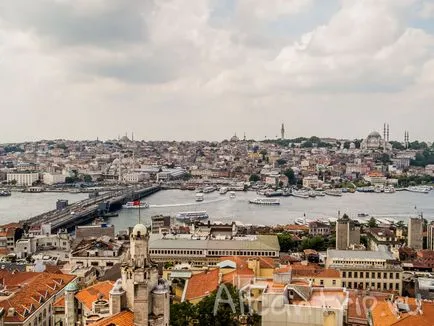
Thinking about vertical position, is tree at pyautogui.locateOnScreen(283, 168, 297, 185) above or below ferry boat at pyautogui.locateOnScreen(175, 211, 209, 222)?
above

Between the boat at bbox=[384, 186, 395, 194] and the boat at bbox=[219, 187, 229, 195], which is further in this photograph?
the boat at bbox=[384, 186, 395, 194]

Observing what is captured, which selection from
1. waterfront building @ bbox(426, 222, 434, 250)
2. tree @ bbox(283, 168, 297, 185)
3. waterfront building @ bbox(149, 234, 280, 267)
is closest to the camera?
waterfront building @ bbox(149, 234, 280, 267)

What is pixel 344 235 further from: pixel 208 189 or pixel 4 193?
pixel 4 193

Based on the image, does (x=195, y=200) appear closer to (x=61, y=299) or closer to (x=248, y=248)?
(x=248, y=248)

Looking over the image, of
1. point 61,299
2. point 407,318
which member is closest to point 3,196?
point 61,299

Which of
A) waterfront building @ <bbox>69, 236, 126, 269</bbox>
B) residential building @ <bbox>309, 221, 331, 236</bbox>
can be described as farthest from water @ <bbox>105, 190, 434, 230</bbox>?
waterfront building @ <bbox>69, 236, 126, 269</bbox>

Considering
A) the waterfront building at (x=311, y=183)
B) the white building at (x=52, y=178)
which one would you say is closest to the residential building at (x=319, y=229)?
the waterfront building at (x=311, y=183)

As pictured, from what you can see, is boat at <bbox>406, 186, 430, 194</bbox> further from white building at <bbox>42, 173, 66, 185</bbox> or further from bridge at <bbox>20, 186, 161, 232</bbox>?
white building at <bbox>42, 173, 66, 185</bbox>
